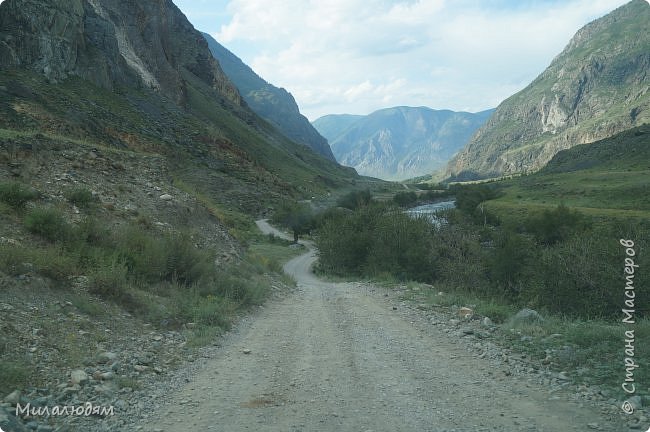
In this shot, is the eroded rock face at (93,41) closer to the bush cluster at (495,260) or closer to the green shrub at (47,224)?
the bush cluster at (495,260)

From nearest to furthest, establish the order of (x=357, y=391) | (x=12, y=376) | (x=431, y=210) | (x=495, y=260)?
(x=12, y=376), (x=357, y=391), (x=495, y=260), (x=431, y=210)

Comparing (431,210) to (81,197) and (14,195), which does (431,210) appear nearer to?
(81,197)

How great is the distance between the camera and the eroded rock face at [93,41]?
39.3 metres

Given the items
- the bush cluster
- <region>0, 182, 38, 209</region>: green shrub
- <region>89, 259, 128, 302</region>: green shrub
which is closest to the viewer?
<region>89, 259, 128, 302</region>: green shrub

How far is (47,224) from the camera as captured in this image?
10.2 m

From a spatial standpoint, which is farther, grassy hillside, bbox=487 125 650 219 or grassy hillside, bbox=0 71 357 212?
grassy hillside, bbox=487 125 650 219

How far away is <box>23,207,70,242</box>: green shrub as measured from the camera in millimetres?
10000

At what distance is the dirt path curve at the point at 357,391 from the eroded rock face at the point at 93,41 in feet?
129

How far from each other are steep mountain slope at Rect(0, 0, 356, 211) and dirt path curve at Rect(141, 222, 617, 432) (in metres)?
12.5

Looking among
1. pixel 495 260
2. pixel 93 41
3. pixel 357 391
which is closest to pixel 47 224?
pixel 357 391

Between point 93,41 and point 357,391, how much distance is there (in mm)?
60256

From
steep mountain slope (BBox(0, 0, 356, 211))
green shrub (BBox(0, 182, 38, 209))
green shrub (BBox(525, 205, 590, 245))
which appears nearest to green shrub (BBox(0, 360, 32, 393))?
green shrub (BBox(0, 182, 38, 209))

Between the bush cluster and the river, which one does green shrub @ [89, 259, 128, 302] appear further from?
the river

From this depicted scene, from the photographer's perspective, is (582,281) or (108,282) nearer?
(108,282)
